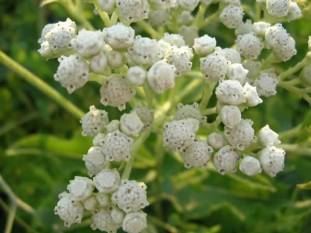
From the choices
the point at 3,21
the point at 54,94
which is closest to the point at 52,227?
the point at 54,94

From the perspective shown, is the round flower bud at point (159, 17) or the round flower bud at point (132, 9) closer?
the round flower bud at point (132, 9)

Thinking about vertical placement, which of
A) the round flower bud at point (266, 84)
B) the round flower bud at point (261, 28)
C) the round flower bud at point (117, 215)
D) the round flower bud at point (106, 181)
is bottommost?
the round flower bud at point (117, 215)

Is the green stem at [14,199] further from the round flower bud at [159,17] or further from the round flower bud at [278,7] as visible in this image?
the round flower bud at [278,7]

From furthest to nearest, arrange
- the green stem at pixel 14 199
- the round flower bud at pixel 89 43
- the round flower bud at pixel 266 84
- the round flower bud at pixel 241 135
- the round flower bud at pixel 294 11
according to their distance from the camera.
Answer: the green stem at pixel 14 199
the round flower bud at pixel 294 11
the round flower bud at pixel 266 84
the round flower bud at pixel 241 135
the round flower bud at pixel 89 43

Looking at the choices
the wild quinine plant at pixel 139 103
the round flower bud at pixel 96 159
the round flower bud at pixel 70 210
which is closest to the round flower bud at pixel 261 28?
the wild quinine plant at pixel 139 103

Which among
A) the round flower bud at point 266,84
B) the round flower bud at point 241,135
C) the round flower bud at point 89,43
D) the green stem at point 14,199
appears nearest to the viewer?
the round flower bud at point 89,43

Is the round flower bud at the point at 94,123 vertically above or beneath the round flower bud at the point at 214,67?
beneath

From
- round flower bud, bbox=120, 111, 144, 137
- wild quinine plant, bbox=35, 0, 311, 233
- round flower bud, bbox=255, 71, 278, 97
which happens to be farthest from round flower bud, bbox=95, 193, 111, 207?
round flower bud, bbox=255, 71, 278, 97
